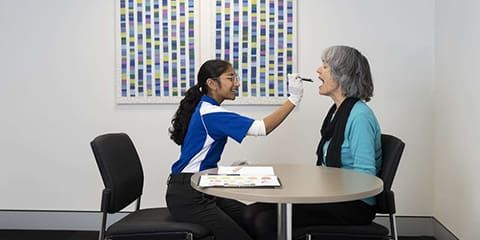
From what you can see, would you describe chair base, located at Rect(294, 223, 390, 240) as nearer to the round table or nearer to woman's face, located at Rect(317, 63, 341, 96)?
the round table

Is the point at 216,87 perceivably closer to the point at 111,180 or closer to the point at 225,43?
the point at 111,180

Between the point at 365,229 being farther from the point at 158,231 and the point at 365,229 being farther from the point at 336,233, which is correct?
the point at 158,231

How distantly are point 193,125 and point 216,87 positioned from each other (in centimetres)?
25

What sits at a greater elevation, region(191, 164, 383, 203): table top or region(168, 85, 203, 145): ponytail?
region(168, 85, 203, 145): ponytail

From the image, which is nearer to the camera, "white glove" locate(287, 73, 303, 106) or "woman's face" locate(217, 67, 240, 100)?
"woman's face" locate(217, 67, 240, 100)

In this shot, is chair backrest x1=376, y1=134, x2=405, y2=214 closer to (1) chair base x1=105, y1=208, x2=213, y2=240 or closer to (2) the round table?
(2) the round table

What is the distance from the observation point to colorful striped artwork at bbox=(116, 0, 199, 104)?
11.2 feet

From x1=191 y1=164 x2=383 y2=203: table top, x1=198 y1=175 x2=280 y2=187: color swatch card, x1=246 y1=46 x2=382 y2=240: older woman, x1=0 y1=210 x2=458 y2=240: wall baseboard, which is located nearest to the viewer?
x1=191 y1=164 x2=383 y2=203: table top

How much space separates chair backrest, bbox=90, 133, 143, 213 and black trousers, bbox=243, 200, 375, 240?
2.09 ft

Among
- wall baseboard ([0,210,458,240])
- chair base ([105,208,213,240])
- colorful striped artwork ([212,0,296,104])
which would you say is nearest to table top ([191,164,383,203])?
chair base ([105,208,213,240])

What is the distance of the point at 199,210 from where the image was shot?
213cm

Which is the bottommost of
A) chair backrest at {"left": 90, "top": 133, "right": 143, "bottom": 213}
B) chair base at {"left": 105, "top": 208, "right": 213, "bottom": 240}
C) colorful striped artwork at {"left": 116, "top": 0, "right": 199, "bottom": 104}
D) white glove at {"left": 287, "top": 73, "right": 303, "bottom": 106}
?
chair base at {"left": 105, "top": 208, "right": 213, "bottom": 240}

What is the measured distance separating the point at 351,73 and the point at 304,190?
36.1 inches

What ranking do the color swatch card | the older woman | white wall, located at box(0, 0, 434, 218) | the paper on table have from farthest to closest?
white wall, located at box(0, 0, 434, 218) → the older woman → the paper on table → the color swatch card
